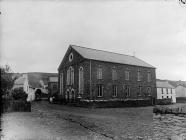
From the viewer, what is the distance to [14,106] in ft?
79.9

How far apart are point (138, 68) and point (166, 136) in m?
36.3

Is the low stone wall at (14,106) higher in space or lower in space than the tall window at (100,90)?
lower

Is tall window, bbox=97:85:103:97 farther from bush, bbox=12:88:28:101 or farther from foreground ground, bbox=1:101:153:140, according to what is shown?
foreground ground, bbox=1:101:153:140

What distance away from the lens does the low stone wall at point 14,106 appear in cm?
2380

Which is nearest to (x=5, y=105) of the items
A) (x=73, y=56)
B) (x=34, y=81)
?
(x=73, y=56)

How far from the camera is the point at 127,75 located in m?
44.2

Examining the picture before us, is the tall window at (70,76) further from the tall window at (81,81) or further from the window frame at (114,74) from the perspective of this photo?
the window frame at (114,74)

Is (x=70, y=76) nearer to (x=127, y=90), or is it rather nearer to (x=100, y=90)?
(x=100, y=90)

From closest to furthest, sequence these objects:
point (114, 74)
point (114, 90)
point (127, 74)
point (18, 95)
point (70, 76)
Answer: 1. point (18, 95)
2. point (114, 90)
3. point (114, 74)
4. point (70, 76)
5. point (127, 74)

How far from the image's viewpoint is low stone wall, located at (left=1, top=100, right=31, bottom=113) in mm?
23797

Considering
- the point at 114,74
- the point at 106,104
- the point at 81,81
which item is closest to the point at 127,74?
the point at 114,74

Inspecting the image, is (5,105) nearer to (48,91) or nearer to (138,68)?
(138,68)

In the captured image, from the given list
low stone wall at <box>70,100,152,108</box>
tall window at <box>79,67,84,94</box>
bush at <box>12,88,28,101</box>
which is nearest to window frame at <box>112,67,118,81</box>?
low stone wall at <box>70,100,152,108</box>

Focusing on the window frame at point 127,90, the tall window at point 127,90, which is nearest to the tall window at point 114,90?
the window frame at point 127,90
